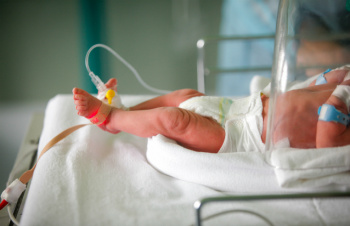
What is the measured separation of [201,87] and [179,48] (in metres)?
1.05

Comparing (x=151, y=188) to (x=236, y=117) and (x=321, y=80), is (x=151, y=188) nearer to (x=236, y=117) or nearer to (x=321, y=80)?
(x=236, y=117)

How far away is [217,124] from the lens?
1.07 metres

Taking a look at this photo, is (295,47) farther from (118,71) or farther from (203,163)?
(118,71)

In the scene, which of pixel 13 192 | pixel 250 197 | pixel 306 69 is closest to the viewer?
pixel 250 197

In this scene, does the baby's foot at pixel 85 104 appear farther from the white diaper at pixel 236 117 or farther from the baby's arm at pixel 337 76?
the baby's arm at pixel 337 76

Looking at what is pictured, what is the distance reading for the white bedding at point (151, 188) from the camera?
0.85 metres

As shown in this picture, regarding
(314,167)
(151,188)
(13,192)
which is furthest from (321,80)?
(13,192)

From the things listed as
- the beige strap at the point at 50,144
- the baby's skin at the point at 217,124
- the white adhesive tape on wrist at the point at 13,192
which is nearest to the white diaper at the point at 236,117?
the baby's skin at the point at 217,124

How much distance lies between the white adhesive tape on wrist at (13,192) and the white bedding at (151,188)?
8 cm

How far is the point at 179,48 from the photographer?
2451 millimetres

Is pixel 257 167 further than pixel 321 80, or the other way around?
pixel 321 80

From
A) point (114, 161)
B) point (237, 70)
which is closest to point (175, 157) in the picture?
point (114, 161)

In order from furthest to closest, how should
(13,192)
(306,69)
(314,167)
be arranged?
1. (306,69)
2. (13,192)
3. (314,167)

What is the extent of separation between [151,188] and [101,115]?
270mm
